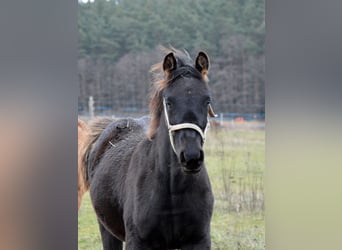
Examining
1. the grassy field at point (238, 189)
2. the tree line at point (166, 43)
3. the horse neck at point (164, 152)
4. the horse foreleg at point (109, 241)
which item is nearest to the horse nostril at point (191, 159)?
the horse neck at point (164, 152)

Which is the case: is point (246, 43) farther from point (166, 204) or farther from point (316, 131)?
point (166, 204)

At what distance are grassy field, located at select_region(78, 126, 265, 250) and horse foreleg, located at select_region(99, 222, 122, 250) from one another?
28mm

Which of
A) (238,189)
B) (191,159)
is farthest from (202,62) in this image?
(238,189)

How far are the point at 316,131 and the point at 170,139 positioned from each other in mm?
773

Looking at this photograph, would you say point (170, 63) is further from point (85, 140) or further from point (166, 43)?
point (85, 140)

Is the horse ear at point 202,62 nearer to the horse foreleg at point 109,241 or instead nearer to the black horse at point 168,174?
the black horse at point 168,174

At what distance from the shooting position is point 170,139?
2.26 meters

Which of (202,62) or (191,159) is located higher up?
(202,62)

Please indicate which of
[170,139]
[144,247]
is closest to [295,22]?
[170,139]

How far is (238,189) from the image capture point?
2570mm

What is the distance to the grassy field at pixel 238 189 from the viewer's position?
2516mm

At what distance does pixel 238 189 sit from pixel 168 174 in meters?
0.42

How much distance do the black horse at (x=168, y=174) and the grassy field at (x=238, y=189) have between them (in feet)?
0.37

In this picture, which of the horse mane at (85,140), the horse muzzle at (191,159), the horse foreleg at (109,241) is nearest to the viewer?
the horse muzzle at (191,159)
